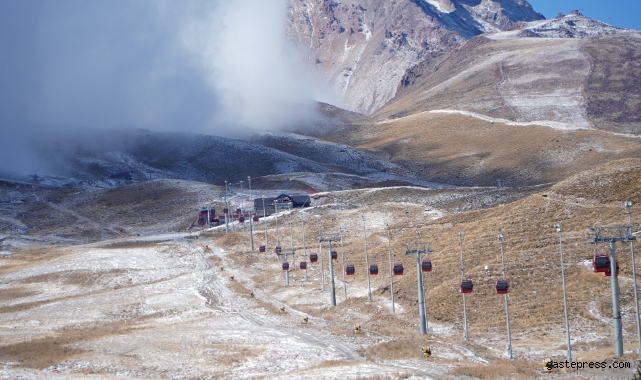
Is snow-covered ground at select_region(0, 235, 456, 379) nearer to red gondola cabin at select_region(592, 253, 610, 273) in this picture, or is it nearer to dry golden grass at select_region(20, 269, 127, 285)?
dry golden grass at select_region(20, 269, 127, 285)

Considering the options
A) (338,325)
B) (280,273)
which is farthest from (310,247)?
(338,325)

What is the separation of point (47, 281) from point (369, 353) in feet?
184

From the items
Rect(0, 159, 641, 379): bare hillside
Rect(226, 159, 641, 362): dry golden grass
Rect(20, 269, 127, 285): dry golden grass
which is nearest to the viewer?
Rect(0, 159, 641, 379): bare hillside

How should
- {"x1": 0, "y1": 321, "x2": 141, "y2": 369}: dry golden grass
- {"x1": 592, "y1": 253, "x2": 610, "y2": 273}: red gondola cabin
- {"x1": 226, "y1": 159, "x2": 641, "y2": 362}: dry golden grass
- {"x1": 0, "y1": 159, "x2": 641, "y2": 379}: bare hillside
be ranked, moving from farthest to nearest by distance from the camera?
{"x1": 226, "y1": 159, "x2": 641, "y2": 362}: dry golden grass → {"x1": 0, "y1": 321, "x2": 141, "y2": 369}: dry golden grass → {"x1": 0, "y1": 159, "x2": 641, "y2": 379}: bare hillside → {"x1": 592, "y1": 253, "x2": 610, "y2": 273}: red gondola cabin

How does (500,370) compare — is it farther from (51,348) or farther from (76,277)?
(76,277)

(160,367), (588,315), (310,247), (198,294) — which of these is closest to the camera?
(160,367)

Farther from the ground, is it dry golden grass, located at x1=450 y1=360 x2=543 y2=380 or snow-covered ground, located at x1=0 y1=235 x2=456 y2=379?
snow-covered ground, located at x1=0 y1=235 x2=456 y2=379

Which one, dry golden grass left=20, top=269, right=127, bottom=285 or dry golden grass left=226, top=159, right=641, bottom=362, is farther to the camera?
dry golden grass left=20, top=269, right=127, bottom=285

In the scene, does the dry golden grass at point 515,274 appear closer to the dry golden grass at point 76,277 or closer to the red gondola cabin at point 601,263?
the red gondola cabin at point 601,263

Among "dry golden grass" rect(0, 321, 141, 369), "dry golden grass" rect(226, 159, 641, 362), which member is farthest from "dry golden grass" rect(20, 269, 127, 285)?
"dry golden grass" rect(0, 321, 141, 369)

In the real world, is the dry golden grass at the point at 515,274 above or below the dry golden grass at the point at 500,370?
above

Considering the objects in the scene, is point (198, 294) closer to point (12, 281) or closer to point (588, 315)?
point (12, 281)

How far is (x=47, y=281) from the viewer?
89.9 metres

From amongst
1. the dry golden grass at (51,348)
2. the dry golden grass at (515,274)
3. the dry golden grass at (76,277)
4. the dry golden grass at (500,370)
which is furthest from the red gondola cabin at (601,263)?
the dry golden grass at (76,277)
